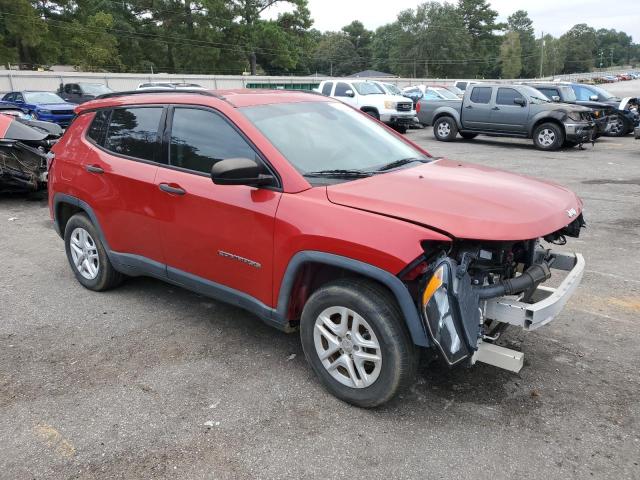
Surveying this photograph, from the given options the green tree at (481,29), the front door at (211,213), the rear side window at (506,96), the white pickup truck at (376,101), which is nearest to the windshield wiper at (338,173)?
the front door at (211,213)

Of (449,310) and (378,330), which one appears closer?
(449,310)

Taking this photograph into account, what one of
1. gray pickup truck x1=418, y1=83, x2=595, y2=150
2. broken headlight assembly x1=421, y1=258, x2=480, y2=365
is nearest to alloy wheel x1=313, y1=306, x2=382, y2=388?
broken headlight assembly x1=421, y1=258, x2=480, y2=365

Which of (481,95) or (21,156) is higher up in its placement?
(481,95)

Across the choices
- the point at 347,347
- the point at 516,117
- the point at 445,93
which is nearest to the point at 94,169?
the point at 347,347

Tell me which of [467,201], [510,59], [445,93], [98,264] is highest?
[510,59]

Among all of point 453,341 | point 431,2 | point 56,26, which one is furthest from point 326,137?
point 431,2

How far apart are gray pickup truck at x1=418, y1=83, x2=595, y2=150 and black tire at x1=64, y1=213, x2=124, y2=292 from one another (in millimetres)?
13392

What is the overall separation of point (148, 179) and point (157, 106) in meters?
0.58

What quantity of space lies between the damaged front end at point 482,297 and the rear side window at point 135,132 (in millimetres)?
2427

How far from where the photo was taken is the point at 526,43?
132m

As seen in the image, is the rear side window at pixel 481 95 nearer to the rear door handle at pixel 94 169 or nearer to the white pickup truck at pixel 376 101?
the white pickup truck at pixel 376 101

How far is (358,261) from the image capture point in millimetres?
2887

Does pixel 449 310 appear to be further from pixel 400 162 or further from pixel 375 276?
pixel 400 162

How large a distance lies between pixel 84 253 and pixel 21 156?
5059 millimetres
